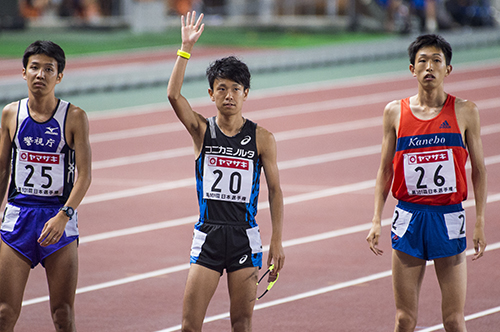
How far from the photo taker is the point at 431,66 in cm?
475

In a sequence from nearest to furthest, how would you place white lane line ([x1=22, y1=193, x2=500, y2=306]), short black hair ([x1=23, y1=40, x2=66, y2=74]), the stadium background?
short black hair ([x1=23, y1=40, x2=66, y2=74])
the stadium background
white lane line ([x1=22, y1=193, x2=500, y2=306])

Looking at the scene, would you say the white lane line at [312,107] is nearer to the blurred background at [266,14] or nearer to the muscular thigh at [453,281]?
the blurred background at [266,14]

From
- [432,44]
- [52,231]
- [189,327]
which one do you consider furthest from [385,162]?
[52,231]

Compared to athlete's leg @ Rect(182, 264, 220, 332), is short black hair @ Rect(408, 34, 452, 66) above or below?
above

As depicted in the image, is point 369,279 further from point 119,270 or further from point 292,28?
point 292,28

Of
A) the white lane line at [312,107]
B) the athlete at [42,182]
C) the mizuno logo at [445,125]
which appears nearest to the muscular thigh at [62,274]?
the athlete at [42,182]

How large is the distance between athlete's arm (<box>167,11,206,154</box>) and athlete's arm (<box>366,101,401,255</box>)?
1.12 m

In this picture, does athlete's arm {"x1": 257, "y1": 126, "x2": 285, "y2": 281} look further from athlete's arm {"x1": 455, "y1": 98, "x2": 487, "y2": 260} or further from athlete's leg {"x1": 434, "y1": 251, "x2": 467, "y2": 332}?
athlete's arm {"x1": 455, "y1": 98, "x2": 487, "y2": 260}

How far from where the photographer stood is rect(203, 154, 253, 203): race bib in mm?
4660

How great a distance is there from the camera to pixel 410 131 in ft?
15.9

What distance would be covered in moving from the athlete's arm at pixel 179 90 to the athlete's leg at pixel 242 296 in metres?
0.78

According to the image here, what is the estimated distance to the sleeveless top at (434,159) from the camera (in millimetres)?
4785

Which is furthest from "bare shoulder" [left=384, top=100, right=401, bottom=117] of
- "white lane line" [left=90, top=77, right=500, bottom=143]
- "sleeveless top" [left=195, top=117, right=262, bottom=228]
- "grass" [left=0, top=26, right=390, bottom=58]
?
"grass" [left=0, top=26, right=390, bottom=58]

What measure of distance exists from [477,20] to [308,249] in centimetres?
2352
